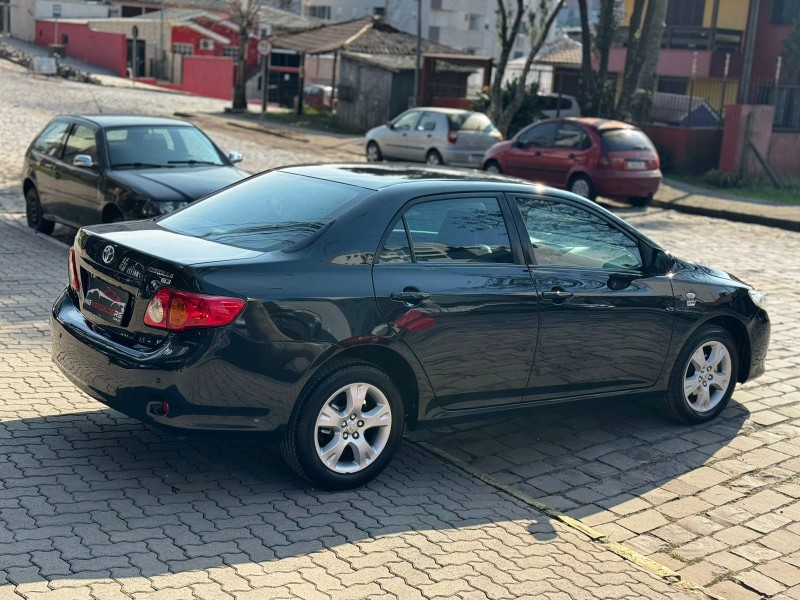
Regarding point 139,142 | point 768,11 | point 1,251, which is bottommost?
point 1,251

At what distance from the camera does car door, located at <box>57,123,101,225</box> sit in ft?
40.8

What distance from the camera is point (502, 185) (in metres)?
6.87

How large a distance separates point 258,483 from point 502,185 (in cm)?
226

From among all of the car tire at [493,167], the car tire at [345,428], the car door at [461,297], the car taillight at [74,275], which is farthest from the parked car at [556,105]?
the car tire at [345,428]

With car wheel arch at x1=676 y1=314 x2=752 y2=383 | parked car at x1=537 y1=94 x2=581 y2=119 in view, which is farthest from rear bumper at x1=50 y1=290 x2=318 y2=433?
parked car at x1=537 y1=94 x2=581 y2=119

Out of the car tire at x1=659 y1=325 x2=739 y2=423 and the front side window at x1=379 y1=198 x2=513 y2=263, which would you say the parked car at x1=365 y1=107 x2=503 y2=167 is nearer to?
the car tire at x1=659 y1=325 x2=739 y2=423

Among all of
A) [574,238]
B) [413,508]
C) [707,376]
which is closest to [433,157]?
[707,376]

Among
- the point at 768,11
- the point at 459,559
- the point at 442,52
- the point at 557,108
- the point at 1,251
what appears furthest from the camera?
the point at 442,52

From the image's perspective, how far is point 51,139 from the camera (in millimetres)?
13789

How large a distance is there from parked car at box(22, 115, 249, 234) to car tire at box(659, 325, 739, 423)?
5.93m

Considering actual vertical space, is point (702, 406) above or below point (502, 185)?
below

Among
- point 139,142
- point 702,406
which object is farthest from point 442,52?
point 702,406

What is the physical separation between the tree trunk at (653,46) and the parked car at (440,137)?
166 inches

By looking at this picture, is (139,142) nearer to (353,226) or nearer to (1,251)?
(1,251)
